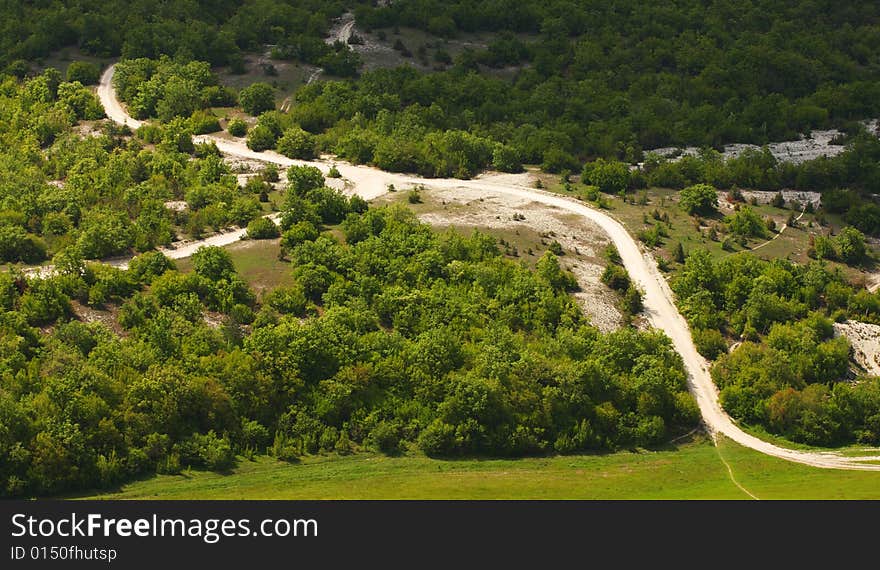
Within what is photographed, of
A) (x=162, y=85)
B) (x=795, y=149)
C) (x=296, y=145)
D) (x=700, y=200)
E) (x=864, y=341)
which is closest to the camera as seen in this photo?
(x=864, y=341)

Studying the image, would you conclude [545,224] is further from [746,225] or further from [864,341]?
[864,341]

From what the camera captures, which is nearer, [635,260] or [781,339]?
[781,339]

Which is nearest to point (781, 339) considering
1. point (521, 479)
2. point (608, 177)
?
point (521, 479)

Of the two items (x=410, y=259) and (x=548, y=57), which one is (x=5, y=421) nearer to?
(x=410, y=259)

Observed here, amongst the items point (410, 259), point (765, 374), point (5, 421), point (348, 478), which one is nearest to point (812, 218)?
point (765, 374)

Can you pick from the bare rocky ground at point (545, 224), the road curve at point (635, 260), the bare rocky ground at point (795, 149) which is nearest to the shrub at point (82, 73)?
the road curve at point (635, 260)

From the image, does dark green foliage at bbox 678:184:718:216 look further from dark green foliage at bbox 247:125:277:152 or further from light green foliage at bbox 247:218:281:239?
dark green foliage at bbox 247:125:277:152

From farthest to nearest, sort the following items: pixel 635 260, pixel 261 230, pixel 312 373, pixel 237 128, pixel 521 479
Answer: pixel 237 128 < pixel 635 260 < pixel 261 230 < pixel 312 373 < pixel 521 479
